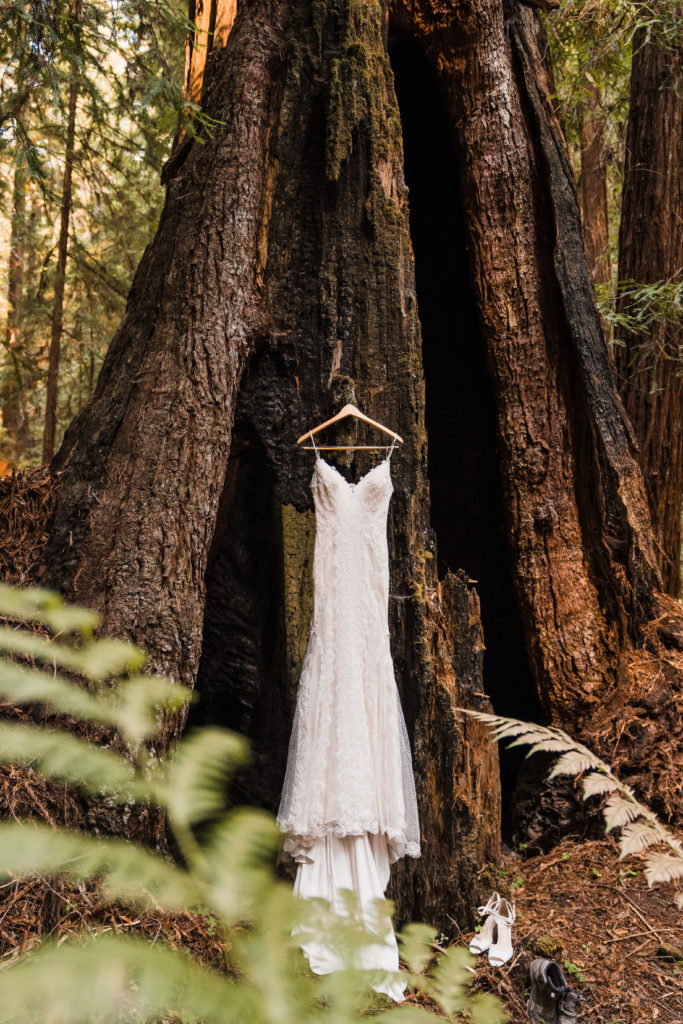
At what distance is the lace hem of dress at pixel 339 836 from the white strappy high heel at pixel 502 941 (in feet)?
2.44

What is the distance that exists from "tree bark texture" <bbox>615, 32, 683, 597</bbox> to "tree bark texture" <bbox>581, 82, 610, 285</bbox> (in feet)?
8.20

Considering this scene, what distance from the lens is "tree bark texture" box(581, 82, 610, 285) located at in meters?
8.53

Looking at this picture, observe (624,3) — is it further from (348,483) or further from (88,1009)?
(88,1009)

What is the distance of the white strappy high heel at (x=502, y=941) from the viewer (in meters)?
3.47

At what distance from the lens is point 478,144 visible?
5.17 m

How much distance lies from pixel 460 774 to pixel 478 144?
4050mm

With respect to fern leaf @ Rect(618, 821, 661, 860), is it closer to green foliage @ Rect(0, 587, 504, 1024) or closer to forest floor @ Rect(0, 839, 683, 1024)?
green foliage @ Rect(0, 587, 504, 1024)

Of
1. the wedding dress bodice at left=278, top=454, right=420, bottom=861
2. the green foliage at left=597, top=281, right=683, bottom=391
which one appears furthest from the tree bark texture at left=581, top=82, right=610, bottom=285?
the wedding dress bodice at left=278, top=454, right=420, bottom=861

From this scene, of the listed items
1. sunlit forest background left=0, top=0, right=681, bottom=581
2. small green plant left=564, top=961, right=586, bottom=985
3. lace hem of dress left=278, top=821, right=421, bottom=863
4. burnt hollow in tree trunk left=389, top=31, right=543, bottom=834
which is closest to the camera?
lace hem of dress left=278, top=821, right=421, bottom=863

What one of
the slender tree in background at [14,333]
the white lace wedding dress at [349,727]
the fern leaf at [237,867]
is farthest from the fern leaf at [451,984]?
the slender tree in background at [14,333]

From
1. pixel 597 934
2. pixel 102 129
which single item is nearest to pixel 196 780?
pixel 597 934

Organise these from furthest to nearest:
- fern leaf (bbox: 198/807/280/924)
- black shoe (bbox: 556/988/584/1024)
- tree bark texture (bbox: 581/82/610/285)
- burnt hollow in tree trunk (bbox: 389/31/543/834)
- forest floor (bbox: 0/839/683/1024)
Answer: tree bark texture (bbox: 581/82/610/285), burnt hollow in tree trunk (bbox: 389/31/543/834), black shoe (bbox: 556/988/584/1024), forest floor (bbox: 0/839/683/1024), fern leaf (bbox: 198/807/280/924)

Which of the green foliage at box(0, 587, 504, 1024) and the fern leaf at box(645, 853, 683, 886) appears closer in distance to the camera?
the green foliage at box(0, 587, 504, 1024)

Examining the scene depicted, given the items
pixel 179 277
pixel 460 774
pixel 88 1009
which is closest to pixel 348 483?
pixel 179 277
